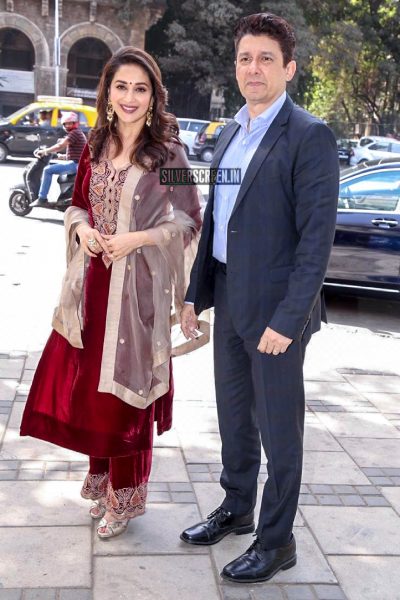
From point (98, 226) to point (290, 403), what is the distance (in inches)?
41.7

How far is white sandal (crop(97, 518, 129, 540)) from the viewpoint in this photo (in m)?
3.24

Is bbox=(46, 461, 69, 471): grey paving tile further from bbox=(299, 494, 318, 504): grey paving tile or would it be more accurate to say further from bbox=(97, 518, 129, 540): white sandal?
bbox=(299, 494, 318, 504): grey paving tile

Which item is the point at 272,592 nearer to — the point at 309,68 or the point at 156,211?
the point at 156,211

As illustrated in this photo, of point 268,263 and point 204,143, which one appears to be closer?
point 268,263

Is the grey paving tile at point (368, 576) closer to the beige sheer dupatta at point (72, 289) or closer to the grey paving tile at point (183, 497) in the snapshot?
Result: the grey paving tile at point (183, 497)

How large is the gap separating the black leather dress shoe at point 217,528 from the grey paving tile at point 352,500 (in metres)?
0.60

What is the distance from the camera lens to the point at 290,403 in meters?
2.91

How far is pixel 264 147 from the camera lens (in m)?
2.76

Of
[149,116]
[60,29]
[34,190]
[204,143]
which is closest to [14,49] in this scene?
[60,29]

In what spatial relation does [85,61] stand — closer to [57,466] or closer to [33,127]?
[33,127]

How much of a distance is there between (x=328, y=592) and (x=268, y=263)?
1282mm

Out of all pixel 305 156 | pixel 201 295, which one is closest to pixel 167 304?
pixel 201 295

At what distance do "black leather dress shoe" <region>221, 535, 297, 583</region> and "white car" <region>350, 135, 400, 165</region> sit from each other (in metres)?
27.2

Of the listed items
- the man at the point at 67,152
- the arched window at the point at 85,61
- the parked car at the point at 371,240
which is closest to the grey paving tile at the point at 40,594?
the parked car at the point at 371,240
